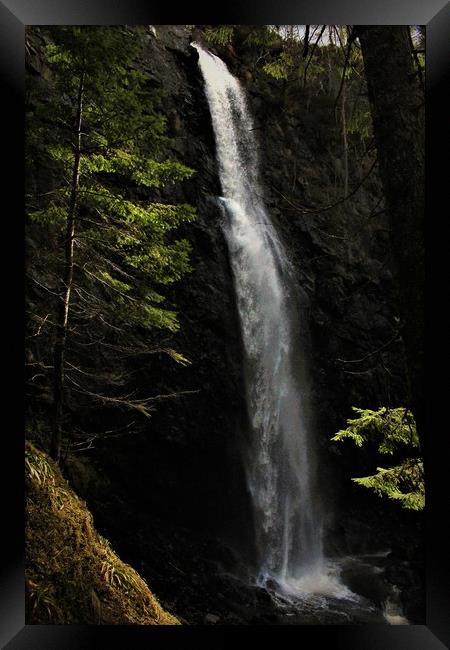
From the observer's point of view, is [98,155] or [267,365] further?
[267,365]

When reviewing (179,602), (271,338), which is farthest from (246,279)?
(179,602)

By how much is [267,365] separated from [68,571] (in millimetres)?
5280

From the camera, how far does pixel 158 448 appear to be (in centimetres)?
625

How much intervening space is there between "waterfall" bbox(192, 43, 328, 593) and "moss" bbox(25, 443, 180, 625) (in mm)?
4172

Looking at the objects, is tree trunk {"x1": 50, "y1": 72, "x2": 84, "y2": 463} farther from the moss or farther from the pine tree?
the moss

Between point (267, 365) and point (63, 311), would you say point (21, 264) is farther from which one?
point (267, 365)

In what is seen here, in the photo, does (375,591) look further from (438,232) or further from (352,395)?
(438,232)

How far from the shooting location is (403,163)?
1.90 meters

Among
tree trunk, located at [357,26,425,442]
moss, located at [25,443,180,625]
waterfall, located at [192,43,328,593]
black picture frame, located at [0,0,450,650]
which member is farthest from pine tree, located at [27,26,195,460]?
waterfall, located at [192,43,328,593]

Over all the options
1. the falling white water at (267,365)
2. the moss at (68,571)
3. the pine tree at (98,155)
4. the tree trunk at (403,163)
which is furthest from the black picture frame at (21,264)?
the falling white water at (267,365)

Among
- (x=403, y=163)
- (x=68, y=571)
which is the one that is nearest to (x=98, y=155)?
(x=403, y=163)

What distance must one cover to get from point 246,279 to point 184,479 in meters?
3.18

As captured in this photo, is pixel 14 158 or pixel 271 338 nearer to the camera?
pixel 14 158

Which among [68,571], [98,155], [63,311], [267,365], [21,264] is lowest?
[68,571]
